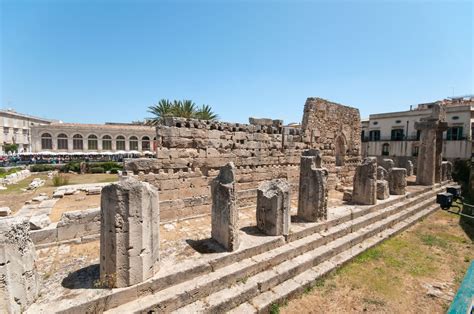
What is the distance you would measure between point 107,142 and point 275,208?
43081 mm

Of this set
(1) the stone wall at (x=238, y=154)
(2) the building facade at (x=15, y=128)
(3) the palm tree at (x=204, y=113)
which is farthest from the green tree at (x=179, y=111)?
(2) the building facade at (x=15, y=128)

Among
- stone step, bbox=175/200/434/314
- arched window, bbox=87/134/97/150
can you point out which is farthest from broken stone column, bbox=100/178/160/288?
arched window, bbox=87/134/97/150

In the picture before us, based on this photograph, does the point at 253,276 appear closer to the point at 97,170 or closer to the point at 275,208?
the point at 275,208

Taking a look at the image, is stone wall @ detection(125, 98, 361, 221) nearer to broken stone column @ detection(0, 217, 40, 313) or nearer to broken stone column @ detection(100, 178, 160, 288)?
broken stone column @ detection(100, 178, 160, 288)

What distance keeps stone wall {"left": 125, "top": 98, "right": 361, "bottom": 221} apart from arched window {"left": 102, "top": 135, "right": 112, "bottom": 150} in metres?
39.2

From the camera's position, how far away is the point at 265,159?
30.3ft

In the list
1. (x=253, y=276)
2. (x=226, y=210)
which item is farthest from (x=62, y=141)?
(x=253, y=276)

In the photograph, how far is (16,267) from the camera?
2785 mm

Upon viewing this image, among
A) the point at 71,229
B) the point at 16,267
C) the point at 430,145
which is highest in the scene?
the point at 430,145

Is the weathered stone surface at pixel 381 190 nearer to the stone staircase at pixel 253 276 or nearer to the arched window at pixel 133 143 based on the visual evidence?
the stone staircase at pixel 253 276

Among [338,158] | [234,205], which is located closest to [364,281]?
[234,205]

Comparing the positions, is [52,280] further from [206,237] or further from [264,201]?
[264,201]

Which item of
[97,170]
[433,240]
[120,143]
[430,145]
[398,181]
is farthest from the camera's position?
[120,143]

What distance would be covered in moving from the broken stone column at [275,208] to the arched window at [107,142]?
139ft
